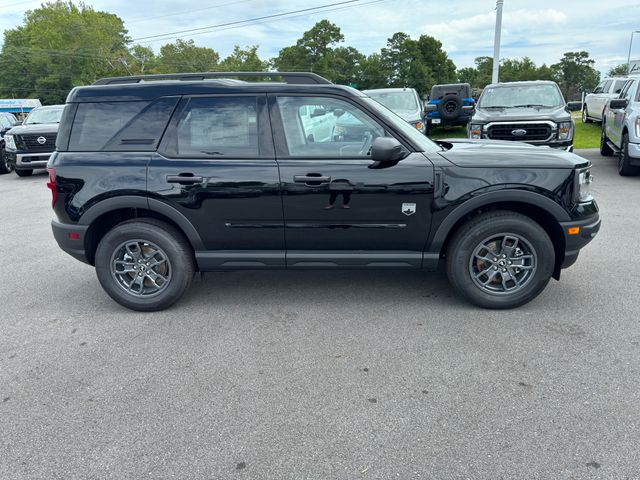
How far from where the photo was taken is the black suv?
3.80m

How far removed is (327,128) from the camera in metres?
3.98

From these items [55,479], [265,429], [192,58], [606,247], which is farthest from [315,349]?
[192,58]

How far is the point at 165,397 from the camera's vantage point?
296 centimetres

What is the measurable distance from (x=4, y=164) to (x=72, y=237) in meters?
13.0

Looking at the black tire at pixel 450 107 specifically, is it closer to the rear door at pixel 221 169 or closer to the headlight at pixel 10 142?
the headlight at pixel 10 142

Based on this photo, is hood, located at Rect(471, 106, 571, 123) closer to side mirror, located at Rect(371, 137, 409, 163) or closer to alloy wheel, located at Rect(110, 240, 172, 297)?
side mirror, located at Rect(371, 137, 409, 163)

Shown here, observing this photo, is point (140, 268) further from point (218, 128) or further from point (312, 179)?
point (312, 179)

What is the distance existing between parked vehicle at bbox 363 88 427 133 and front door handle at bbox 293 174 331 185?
883 cm

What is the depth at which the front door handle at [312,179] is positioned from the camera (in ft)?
12.5

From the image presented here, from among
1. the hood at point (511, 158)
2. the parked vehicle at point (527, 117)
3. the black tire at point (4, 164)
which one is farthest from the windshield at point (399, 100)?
the black tire at point (4, 164)

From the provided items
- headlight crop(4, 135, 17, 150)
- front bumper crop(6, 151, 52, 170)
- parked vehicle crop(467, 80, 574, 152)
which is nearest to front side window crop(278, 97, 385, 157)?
parked vehicle crop(467, 80, 574, 152)

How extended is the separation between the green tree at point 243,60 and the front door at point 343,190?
273 feet

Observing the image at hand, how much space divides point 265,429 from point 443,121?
53.9 feet

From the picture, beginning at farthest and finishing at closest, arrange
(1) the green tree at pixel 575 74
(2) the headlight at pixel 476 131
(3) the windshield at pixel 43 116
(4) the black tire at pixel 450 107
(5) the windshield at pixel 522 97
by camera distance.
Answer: (1) the green tree at pixel 575 74 → (4) the black tire at pixel 450 107 → (3) the windshield at pixel 43 116 → (5) the windshield at pixel 522 97 → (2) the headlight at pixel 476 131
